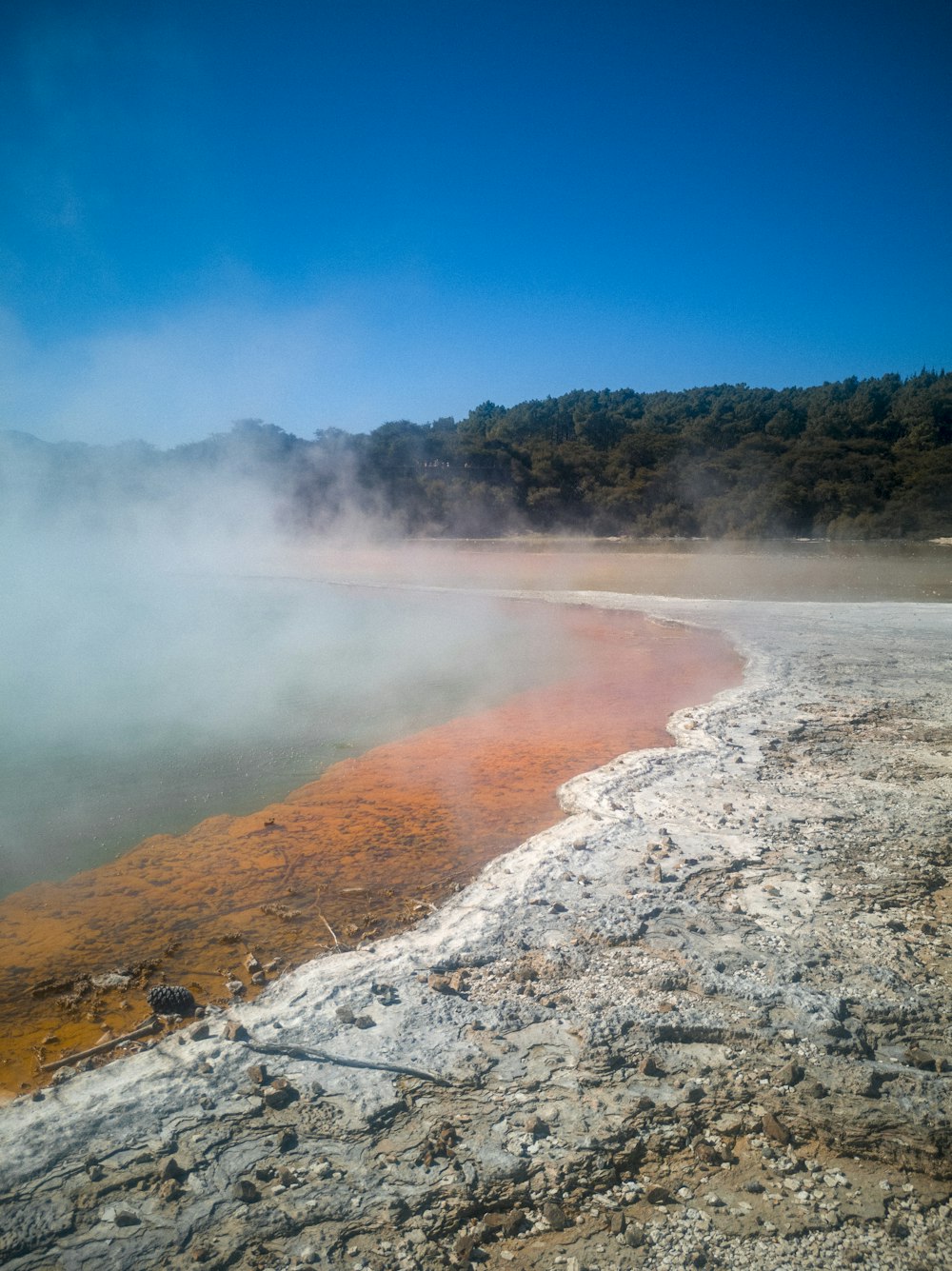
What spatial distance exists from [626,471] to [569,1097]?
88.2 ft

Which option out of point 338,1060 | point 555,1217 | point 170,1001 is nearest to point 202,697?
point 170,1001

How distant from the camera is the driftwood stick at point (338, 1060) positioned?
1.75 m

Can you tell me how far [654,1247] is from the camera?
52.3 inches

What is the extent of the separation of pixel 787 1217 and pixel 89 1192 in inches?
55.1

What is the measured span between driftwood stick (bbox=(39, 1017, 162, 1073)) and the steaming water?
1.61m

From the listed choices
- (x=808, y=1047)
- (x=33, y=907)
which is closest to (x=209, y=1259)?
(x=808, y=1047)

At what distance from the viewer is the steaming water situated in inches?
166

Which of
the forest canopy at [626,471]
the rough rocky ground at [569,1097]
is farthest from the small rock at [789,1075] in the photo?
the forest canopy at [626,471]

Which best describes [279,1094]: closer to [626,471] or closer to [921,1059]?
[921,1059]

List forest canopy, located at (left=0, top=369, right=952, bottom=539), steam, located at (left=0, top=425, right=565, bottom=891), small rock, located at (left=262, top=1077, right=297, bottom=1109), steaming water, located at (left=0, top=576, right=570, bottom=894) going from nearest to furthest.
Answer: small rock, located at (left=262, top=1077, right=297, bottom=1109)
steaming water, located at (left=0, top=576, right=570, bottom=894)
steam, located at (left=0, top=425, right=565, bottom=891)
forest canopy, located at (left=0, top=369, right=952, bottom=539)

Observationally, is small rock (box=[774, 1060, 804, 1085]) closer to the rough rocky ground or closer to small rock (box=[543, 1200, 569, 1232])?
the rough rocky ground

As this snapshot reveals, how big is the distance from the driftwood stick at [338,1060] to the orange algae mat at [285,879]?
52 centimetres

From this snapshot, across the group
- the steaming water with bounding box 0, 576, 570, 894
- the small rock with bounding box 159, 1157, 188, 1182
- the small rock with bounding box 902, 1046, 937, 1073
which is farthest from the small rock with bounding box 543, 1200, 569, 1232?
the steaming water with bounding box 0, 576, 570, 894

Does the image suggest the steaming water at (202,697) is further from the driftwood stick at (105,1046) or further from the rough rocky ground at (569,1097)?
the rough rocky ground at (569,1097)
